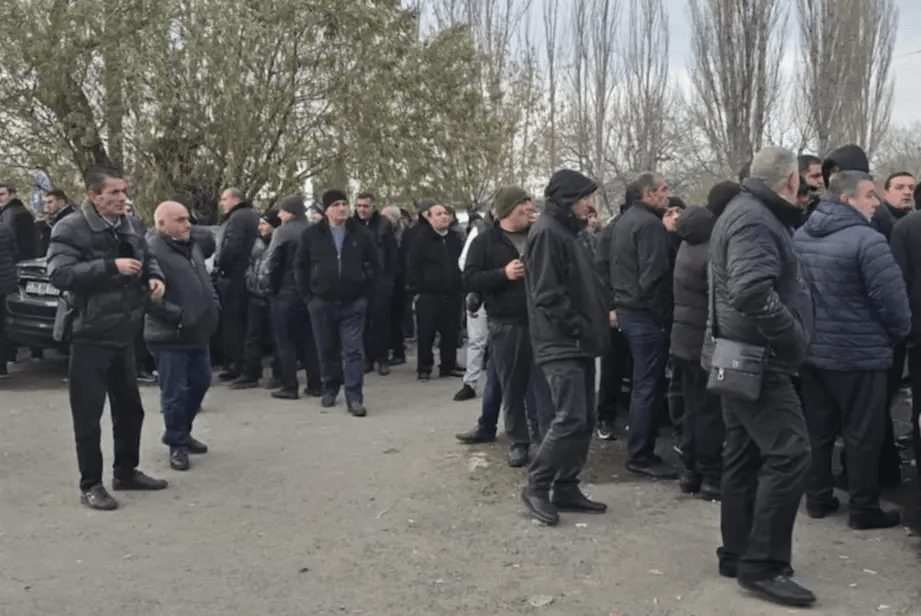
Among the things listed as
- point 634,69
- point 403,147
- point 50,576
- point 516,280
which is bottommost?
point 50,576

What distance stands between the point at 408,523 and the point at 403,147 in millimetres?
13435

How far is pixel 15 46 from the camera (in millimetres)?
16719

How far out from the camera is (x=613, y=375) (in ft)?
31.0

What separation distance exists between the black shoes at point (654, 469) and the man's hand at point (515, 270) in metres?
1.64

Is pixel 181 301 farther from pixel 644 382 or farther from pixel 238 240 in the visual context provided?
pixel 238 240

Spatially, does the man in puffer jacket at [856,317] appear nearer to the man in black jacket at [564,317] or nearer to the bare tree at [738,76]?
the man in black jacket at [564,317]

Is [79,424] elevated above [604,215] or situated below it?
below

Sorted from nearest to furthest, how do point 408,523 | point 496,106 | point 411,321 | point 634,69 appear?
point 408,523 → point 411,321 → point 496,106 → point 634,69

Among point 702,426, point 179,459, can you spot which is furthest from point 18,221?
point 702,426

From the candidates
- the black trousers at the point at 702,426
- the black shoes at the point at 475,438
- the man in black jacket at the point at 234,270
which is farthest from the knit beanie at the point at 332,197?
the black trousers at the point at 702,426

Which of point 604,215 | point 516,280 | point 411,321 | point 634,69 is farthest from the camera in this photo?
point 604,215

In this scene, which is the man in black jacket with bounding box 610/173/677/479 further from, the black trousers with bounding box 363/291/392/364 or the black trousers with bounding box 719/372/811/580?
the black trousers with bounding box 363/291/392/364

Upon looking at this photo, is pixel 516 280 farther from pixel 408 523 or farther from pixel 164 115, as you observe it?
pixel 164 115

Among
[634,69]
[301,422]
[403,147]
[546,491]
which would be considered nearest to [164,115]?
[403,147]
